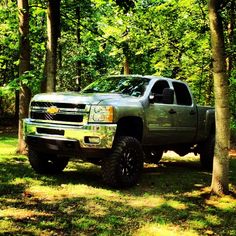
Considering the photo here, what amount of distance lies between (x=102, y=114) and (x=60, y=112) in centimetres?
89

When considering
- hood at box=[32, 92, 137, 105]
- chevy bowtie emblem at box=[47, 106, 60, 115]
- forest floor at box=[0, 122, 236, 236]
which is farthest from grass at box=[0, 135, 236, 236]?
hood at box=[32, 92, 137, 105]

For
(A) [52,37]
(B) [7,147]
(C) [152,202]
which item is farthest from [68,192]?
(B) [7,147]

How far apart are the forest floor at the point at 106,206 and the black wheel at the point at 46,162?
7.6 inches

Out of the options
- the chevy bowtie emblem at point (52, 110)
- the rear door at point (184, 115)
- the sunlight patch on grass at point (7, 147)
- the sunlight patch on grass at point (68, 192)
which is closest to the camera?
the sunlight patch on grass at point (68, 192)

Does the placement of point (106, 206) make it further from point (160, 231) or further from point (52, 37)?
point (52, 37)

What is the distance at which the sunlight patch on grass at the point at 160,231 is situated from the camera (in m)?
5.48

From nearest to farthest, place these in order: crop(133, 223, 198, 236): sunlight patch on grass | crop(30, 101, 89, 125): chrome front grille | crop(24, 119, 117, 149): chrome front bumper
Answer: crop(133, 223, 198, 236): sunlight patch on grass, crop(24, 119, 117, 149): chrome front bumper, crop(30, 101, 89, 125): chrome front grille

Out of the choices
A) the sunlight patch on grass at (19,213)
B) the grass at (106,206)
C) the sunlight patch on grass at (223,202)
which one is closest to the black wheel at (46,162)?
the grass at (106,206)

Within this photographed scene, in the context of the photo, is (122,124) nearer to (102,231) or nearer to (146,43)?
(102,231)

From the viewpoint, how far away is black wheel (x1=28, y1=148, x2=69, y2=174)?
8.87 metres

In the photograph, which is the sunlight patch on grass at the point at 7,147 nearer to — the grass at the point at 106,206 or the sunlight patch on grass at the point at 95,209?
the grass at the point at 106,206

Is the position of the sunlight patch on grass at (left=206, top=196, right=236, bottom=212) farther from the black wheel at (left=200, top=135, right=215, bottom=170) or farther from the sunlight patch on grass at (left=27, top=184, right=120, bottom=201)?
the black wheel at (left=200, top=135, right=215, bottom=170)

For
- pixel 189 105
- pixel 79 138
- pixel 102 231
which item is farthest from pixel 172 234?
pixel 189 105

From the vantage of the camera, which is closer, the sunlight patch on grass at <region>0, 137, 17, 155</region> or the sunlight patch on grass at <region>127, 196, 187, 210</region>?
the sunlight patch on grass at <region>127, 196, 187, 210</region>
